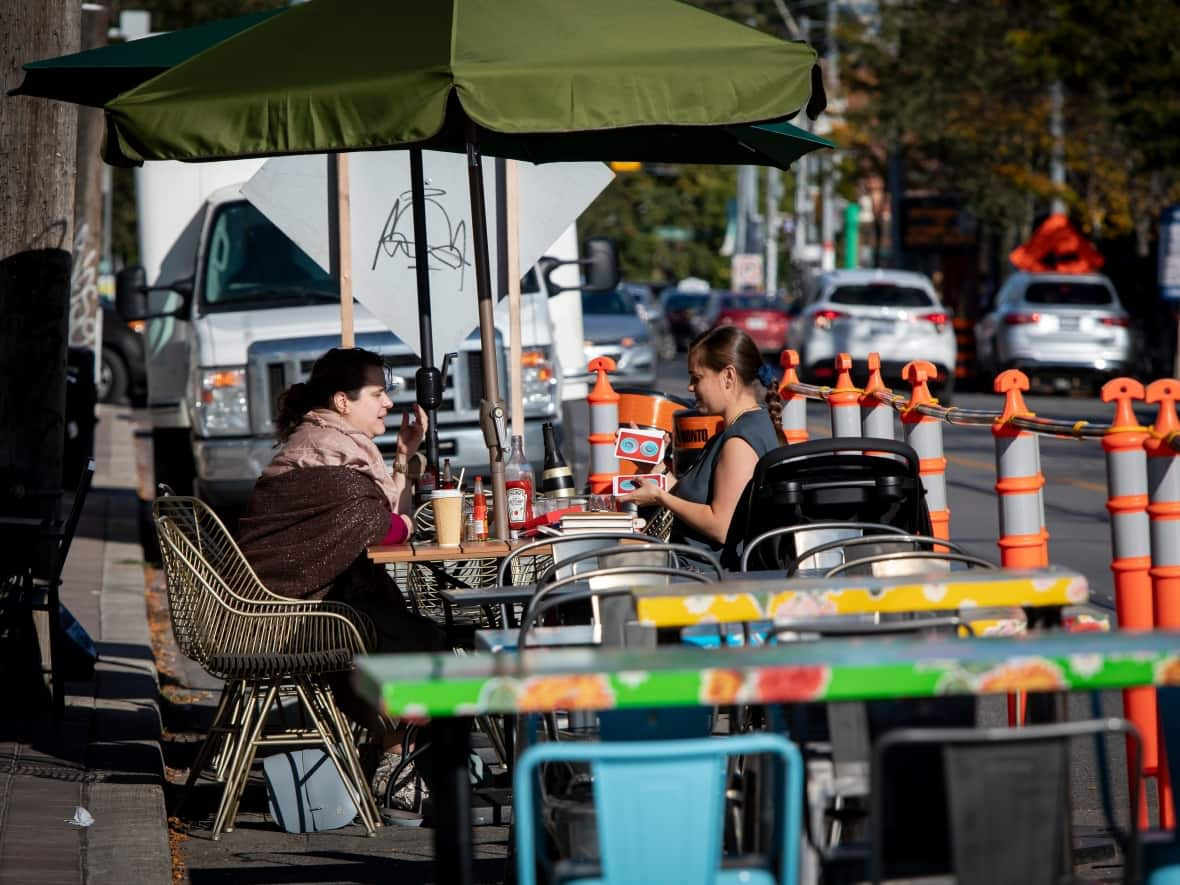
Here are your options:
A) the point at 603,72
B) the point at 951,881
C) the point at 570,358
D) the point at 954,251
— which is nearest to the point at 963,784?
the point at 951,881

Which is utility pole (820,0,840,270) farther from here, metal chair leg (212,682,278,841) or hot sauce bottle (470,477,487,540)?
metal chair leg (212,682,278,841)

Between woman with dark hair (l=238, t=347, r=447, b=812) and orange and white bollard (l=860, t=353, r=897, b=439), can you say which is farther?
orange and white bollard (l=860, t=353, r=897, b=439)

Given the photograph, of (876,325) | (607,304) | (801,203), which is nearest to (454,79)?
(876,325)

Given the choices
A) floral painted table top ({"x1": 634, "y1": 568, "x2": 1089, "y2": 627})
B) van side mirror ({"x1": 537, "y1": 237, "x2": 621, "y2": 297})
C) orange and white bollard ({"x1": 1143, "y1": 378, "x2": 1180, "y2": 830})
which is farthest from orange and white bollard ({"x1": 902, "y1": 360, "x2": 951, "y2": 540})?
floral painted table top ({"x1": 634, "y1": 568, "x2": 1089, "y2": 627})

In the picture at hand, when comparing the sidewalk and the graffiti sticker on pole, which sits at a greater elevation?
the graffiti sticker on pole

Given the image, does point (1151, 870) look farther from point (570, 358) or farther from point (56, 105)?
point (570, 358)

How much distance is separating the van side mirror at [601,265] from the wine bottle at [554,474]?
Answer: 4804 mm

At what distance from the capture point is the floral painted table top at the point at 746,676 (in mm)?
3451

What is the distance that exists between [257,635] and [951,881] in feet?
11.8

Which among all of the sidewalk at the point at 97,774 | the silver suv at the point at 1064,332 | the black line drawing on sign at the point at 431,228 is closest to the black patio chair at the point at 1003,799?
the sidewalk at the point at 97,774

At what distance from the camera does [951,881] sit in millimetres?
3668

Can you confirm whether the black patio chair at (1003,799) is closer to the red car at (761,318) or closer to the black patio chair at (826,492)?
the black patio chair at (826,492)

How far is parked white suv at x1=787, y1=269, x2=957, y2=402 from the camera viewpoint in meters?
27.8

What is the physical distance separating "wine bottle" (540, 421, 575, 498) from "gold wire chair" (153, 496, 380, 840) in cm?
163
